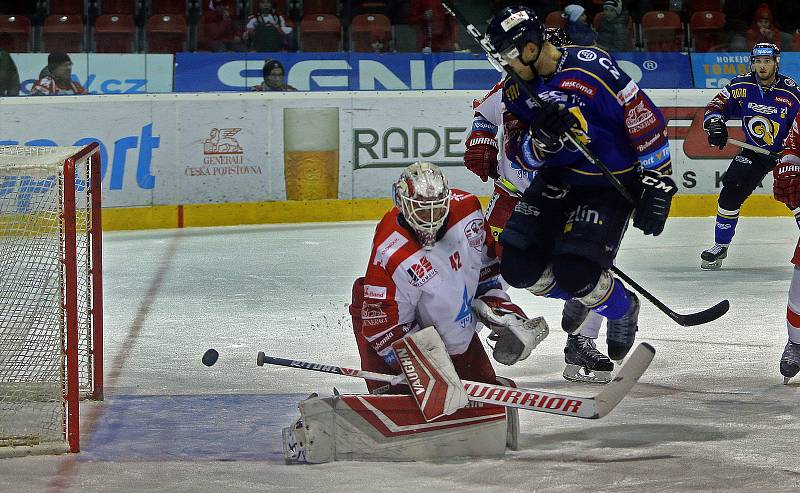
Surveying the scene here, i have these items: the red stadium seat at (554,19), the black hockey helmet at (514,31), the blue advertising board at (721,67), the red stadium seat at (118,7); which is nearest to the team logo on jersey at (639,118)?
the black hockey helmet at (514,31)

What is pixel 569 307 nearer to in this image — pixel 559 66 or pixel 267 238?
pixel 559 66

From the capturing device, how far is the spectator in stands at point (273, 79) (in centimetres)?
972

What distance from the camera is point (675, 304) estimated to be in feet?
21.1

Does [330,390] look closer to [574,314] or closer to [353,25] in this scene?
[574,314]

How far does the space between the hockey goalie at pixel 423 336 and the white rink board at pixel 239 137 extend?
560cm

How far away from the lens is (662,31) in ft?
34.9

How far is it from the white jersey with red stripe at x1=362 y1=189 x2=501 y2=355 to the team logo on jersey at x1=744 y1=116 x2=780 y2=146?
172 inches

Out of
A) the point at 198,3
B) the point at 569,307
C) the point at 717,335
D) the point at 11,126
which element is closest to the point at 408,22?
the point at 198,3

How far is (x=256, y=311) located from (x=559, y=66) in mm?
2606

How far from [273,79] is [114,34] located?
1199 mm

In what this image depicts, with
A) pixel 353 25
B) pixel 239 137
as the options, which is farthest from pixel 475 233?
pixel 353 25

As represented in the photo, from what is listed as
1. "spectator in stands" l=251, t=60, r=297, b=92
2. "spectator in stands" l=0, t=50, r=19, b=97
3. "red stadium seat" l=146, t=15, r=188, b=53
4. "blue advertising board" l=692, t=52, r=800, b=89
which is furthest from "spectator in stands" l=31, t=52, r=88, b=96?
"blue advertising board" l=692, t=52, r=800, b=89

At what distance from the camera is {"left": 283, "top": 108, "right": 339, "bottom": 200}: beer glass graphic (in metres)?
9.71

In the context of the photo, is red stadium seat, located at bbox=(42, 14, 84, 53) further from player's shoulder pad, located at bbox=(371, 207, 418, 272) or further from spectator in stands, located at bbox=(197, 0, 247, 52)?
player's shoulder pad, located at bbox=(371, 207, 418, 272)
